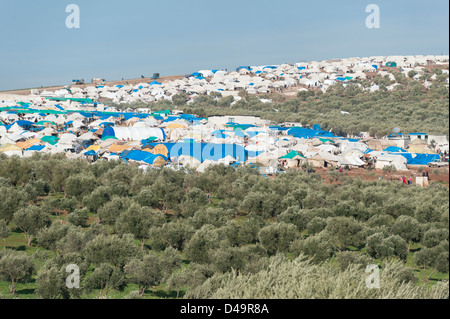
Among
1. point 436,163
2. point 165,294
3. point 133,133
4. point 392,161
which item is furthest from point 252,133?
point 165,294

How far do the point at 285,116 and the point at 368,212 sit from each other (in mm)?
41422

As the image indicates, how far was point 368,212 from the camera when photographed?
922 inches

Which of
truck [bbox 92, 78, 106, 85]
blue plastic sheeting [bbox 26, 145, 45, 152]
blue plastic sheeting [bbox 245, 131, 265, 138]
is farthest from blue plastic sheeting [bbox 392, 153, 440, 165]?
truck [bbox 92, 78, 106, 85]

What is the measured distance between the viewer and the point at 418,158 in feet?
121

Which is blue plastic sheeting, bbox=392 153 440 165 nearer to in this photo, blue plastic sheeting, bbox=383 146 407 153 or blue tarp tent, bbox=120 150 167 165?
blue plastic sheeting, bbox=383 146 407 153

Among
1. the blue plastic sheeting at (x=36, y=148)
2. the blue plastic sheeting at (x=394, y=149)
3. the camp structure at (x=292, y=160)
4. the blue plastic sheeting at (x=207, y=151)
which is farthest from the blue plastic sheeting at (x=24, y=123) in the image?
the blue plastic sheeting at (x=394, y=149)

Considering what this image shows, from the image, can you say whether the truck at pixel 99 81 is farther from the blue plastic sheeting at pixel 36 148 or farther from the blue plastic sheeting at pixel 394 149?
the blue plastic sheeting at pixel 394 149

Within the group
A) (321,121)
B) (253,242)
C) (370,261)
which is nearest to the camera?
(370,261)

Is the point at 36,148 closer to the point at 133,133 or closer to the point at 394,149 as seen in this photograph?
the point at 133,133

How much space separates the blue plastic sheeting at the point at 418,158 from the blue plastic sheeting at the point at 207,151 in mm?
11952

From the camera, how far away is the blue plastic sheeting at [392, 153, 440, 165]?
119ft

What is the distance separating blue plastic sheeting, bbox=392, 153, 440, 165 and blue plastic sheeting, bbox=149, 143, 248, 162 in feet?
39.2

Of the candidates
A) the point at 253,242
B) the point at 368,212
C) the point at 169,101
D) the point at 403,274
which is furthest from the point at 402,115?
the point at 403,274

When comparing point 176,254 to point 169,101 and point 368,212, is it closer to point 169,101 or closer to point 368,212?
point 368,212
